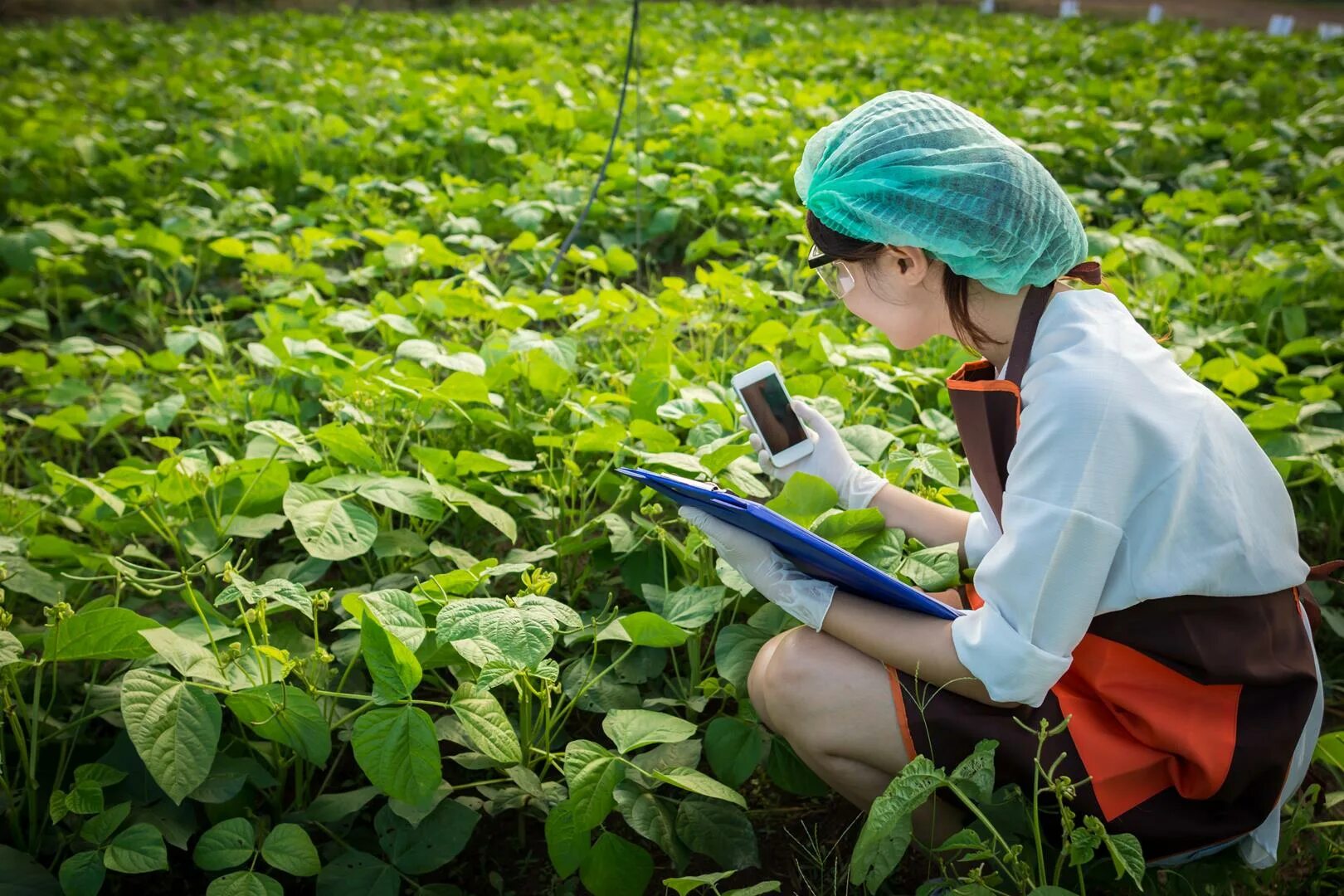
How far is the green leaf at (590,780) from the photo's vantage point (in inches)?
43.1

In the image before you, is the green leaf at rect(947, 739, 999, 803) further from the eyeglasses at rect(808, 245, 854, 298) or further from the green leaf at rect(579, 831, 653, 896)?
the eyeglasses at rect(808, 245, 854, 298)

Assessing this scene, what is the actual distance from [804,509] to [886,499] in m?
0.14

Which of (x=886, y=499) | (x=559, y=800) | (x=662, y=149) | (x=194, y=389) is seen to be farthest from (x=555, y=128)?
(x=559, y=800)

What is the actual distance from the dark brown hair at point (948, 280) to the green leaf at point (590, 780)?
62 centimetres

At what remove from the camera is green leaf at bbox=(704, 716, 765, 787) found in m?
1.23

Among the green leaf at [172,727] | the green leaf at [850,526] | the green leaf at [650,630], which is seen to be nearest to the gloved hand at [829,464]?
the green leaf at [850,526]

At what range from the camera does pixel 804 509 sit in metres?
1.40

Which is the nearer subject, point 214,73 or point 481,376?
point 481,376

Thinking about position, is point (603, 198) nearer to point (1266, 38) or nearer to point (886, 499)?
point (886, 499)

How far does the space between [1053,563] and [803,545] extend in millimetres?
251

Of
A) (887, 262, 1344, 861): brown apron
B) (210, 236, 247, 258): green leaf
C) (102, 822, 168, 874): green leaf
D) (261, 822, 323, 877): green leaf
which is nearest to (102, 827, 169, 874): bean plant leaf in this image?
(102, 822, 168, 874): green leaf

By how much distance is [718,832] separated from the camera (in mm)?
1199

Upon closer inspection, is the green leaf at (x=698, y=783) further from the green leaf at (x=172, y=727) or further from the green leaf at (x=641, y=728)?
the green leaf at (x=172, y=727)

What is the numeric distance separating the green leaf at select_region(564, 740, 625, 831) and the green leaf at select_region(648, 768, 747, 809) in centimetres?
5
